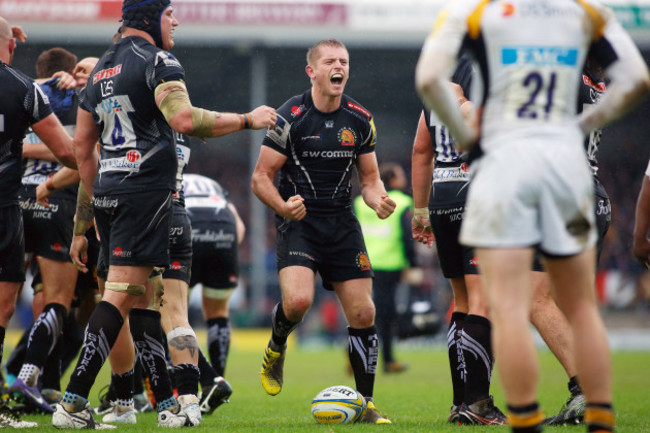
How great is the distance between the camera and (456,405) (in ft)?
19.1

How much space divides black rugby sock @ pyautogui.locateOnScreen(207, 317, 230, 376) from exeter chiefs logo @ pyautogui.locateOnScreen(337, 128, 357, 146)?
2334 mm

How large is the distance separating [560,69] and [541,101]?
0.16 metres

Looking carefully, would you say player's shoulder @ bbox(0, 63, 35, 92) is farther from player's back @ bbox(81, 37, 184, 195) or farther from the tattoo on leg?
the tattoo on leg

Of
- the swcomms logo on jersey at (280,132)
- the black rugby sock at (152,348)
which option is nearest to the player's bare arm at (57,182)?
the black rugby sock at (152,348)

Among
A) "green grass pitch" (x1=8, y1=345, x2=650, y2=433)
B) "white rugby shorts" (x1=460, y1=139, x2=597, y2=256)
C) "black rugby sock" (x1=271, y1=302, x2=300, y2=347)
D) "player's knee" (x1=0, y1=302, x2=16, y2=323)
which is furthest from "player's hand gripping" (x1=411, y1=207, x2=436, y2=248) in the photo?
"player's knee" (x1=0, y1=302, x2=16, y2=323)

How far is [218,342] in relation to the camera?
7.54 metres

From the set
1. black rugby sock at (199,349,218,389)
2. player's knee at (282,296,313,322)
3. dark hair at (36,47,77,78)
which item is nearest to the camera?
player's knee at (282,296,313,322)

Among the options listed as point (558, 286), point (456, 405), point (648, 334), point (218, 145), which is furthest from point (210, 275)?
point (218, 145)

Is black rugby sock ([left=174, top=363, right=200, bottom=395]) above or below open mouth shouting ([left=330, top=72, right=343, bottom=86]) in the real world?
below

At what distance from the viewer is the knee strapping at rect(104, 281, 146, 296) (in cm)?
498

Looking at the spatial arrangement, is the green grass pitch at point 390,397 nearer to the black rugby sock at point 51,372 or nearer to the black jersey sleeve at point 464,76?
the black rugby sock at point 51,372

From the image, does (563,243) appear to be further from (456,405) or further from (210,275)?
(210,275)

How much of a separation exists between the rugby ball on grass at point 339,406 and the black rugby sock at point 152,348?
0.97 m

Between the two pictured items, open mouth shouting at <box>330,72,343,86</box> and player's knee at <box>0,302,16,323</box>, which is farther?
open mouth shouting at <box>330,72,343,86</box>
